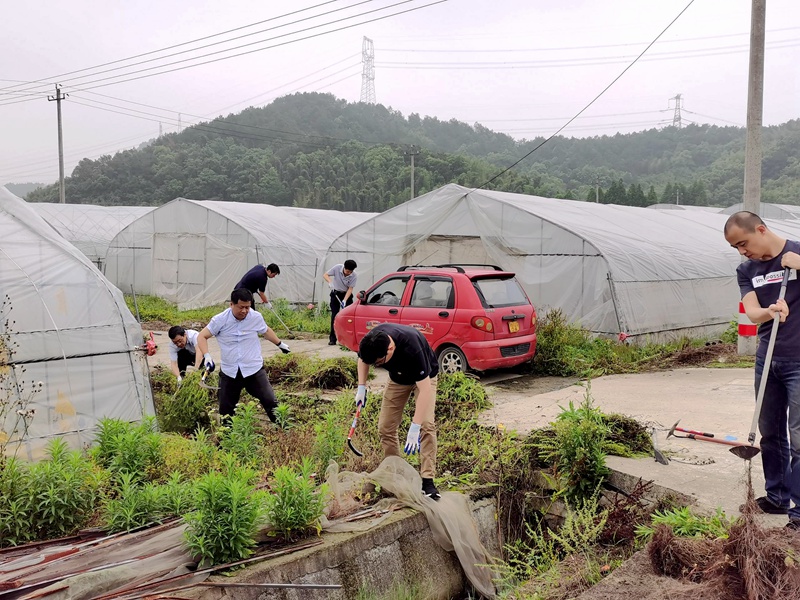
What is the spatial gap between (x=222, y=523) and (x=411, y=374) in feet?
6.62

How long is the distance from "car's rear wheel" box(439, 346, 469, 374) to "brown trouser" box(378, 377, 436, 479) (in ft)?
14.8

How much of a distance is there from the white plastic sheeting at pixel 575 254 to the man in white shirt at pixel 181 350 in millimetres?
7472

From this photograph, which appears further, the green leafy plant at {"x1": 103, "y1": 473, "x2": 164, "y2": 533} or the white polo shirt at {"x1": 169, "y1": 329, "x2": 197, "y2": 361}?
the white polo shirt at {"x1": 169, "y1": 329, "x2": 197, "y2": 361}

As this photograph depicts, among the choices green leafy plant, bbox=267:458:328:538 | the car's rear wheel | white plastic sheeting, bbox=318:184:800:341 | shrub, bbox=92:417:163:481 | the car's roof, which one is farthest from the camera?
white plastic sheeting, bbox=318:184:800:341

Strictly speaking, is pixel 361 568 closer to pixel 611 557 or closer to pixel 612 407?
pixel 611 557

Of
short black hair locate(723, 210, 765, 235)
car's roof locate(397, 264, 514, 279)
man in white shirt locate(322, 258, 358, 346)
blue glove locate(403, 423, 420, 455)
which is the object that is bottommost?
blue glove locate(403, 423, 420, 455)

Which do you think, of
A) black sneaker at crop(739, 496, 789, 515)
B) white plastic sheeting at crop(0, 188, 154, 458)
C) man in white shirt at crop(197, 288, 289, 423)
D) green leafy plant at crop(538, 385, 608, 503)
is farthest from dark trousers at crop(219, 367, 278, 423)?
black sneaker at crop(739, 496, 789, 515)

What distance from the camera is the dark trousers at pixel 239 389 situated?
743 centimetres

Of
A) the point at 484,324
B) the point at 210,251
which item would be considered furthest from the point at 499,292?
the point at 210,251

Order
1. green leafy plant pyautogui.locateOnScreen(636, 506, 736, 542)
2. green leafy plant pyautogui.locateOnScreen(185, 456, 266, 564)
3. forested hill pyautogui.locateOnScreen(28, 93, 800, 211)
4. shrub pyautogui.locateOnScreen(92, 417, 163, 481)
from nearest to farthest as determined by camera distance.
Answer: green leafy plant pyautogui.locateOnScreen(185, 456, 266, 564), green leafy plant pyautogui.locateOnScreen(636, 506, 736, 542), shrub pyautogui.locateOnScreen(92, 417, 163, 481), forested hill pyautogui.locateOnScreen(28, 93, 800, 211)

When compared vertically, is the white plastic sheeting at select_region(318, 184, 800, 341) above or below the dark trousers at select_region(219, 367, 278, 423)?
above

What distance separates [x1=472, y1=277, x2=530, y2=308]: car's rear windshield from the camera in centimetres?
1067

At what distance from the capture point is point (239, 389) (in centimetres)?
752

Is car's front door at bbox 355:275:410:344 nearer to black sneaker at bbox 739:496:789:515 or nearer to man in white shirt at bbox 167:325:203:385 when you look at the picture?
man in white shirt at bbox 167:325:203:385
